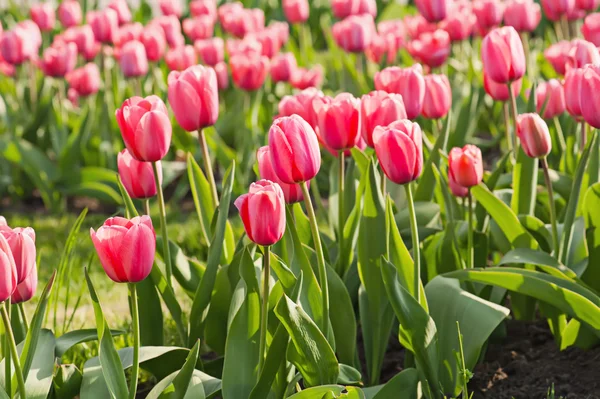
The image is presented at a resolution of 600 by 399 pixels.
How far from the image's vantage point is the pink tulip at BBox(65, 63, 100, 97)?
15.3ft

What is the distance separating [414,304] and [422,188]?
0.74 m

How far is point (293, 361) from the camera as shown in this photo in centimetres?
208

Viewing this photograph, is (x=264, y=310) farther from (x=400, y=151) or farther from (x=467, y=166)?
(x=467, y=166)

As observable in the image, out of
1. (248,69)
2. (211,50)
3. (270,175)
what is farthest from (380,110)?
(211,50)

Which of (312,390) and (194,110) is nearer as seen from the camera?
(312,390)

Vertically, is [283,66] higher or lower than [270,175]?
lower

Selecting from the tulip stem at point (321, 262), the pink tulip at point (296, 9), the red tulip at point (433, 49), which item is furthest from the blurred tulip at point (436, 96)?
the pink tulip at point (296, 9)

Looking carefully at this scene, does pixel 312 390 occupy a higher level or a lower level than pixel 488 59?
lower

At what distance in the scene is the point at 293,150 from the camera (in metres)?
1.92

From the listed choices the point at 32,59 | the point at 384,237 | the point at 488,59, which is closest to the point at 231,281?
the point at 384,237

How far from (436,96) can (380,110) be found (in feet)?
1.72

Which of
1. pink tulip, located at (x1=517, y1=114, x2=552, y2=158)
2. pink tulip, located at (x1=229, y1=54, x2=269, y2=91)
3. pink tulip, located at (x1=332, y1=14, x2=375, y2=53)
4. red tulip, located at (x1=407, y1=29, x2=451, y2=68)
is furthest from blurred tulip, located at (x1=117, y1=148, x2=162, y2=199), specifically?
pink tulip, located at (x1=332, y1=14, x2=375, y2=53)

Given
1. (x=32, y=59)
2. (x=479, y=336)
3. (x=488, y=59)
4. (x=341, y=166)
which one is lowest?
(x=32, y=59)

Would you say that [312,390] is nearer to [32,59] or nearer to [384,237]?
[384,237]
